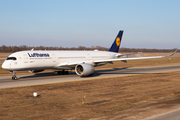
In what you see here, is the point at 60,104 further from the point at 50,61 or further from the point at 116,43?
the point at 116,43

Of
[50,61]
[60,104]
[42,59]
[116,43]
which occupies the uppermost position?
[116,43]

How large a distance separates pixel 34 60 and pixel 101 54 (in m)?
15.8

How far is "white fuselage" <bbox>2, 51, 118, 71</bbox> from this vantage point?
27.7 meters

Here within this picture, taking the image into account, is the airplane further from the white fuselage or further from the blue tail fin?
the blue tail fin

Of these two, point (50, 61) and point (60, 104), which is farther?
point (50, 61)

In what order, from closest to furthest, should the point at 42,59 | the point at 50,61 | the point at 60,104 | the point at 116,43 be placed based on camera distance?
the point at 60,104 < the point at 42,59 < the point at 50,61 < the point at 116,43

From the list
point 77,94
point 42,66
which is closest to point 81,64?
point 42,66

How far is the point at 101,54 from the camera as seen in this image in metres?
41.2

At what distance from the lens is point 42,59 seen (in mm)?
30125

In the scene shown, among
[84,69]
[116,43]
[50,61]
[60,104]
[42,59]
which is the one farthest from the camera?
[116,43]

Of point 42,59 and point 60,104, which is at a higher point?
point 42,59

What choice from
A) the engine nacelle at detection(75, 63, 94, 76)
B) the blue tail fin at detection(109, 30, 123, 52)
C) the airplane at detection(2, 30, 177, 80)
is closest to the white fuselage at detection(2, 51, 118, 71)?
the airplane at detection(2, 30, 177, 80)

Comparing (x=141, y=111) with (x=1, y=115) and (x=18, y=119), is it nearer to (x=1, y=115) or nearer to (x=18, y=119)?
(x=18, y=119)

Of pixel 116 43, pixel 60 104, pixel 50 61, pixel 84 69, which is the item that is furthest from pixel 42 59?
pixel 116 43
